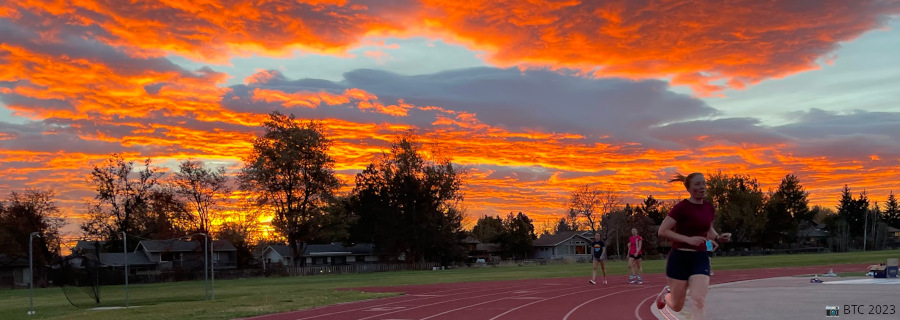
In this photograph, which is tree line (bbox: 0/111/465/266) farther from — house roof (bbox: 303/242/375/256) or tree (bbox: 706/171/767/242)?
tree (bbox: 706/171/767/242)

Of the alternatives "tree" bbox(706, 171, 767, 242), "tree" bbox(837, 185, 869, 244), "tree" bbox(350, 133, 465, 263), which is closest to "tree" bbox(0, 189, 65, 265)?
"tree" bbox(350, 133, 465, 263)

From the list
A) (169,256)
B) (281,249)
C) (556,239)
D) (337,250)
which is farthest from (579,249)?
(169,256)

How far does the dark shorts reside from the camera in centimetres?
855

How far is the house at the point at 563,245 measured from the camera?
403 feet

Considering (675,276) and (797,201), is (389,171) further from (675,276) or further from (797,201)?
(797,201)

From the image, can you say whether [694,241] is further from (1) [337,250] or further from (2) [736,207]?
(2) [736,207]

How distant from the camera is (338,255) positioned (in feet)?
347

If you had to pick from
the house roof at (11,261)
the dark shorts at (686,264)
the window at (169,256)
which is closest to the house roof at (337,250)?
the window at (169,256)

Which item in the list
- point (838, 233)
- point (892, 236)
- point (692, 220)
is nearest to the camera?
point (692, 220)

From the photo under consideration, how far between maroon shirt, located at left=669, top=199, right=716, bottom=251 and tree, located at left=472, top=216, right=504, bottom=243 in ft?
403

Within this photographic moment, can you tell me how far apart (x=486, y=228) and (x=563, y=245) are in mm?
20799

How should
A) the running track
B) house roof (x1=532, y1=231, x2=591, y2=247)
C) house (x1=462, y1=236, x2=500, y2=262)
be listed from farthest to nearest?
house roof (x1=532, y1=231, x2=591, y2=247)
house (x1=462, y1=236, x2=500, y2=262)
the running track

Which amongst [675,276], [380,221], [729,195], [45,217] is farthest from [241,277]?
[729,195]

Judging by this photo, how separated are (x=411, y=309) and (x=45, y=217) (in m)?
70.8
